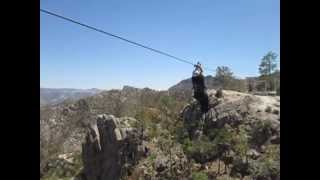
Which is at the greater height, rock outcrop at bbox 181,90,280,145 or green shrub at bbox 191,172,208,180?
rock outcrop at bbox 181,90,280,145

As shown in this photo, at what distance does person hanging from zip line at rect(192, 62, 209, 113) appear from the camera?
14.9 m

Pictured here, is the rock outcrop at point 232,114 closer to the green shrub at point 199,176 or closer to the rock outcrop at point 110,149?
the green shrub at point 199,176

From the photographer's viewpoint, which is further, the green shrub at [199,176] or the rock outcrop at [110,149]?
the rock outcrop at [110,149]

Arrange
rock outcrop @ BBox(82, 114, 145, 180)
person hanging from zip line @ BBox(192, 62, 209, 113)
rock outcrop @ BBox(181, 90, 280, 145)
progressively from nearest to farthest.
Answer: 1. rock outcrop @ BBox(181, 90, 280, 145)
2. rock outcrop @ BBox(82, 114, 145, 180)
3. person hanging from zip line @ BBox(192, 62, 209, 113)

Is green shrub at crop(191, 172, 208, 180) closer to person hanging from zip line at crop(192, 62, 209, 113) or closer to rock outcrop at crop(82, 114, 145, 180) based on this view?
rock outcrop at crop(82, 114, 145, 180)

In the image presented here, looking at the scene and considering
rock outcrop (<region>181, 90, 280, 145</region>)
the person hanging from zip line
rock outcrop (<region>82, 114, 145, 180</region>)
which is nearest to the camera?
rock outcrop (<region>181, 90, 280, 145</region>)

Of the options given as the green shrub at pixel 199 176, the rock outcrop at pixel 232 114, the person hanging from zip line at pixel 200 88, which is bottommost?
the green shrub at pixel 199 176

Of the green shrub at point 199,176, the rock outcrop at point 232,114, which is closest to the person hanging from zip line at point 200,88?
the rock outcrop at point 232,114

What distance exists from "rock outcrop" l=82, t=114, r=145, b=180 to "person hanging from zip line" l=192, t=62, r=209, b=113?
8.86ft

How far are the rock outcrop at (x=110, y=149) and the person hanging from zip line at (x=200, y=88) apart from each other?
8.86 ft

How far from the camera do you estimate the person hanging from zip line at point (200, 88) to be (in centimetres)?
1491

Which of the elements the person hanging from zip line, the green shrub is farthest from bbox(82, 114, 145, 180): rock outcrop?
the person hanging from zip line
